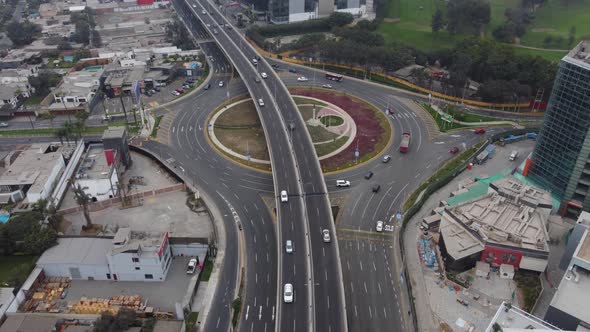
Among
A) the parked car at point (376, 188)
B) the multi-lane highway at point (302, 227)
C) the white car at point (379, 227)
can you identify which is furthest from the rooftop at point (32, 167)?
the parked car at point (376, 188)

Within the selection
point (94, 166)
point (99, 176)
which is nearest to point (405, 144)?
point (99, 176)

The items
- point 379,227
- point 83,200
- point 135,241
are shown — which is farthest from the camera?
point 379,227

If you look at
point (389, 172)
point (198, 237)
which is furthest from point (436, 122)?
point (198, 237)

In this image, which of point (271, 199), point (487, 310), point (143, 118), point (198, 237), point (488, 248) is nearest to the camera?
point (487, 310)

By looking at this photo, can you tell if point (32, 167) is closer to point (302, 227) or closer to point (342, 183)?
point (302, 227)

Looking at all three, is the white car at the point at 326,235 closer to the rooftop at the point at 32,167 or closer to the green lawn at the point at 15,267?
the green lawn at the point at 15,267

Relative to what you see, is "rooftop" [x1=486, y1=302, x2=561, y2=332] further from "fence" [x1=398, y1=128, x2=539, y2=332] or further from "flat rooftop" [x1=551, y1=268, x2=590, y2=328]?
"fence" [x1=398, y1=128, x2=539, y2=332]

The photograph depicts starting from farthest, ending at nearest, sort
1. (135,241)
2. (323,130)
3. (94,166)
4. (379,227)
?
(323,130) < (94,166) < (379,227) < (135,241)

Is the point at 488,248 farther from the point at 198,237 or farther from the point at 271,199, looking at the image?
the point at 198,237
